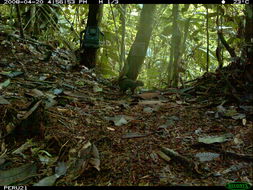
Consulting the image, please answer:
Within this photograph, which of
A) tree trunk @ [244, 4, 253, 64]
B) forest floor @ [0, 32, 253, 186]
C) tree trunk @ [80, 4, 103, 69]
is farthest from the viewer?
tree trunk @ [80, 4, 103, 69]

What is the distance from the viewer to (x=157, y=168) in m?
1.59

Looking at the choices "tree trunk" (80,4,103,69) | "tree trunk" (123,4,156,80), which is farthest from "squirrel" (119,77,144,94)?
"tree trunk" (80,4,103,69)

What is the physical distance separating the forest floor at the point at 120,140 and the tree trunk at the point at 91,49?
7.68ft

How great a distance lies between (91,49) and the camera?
5.37m

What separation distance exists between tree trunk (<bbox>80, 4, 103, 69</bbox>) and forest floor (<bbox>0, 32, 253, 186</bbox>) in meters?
2.34

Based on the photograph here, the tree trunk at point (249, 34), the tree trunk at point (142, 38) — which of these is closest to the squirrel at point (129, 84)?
the tree trunk at point (142, 38)

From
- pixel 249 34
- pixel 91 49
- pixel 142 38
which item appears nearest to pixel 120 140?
pixel 249 34

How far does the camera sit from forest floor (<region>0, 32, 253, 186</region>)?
60.6 inches

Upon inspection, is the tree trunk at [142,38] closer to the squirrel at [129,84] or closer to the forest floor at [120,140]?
the squirrel at [129,84]

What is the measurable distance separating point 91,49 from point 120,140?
3.67 meters

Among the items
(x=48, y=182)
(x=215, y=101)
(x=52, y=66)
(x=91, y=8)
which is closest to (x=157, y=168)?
(x=48, y=182)

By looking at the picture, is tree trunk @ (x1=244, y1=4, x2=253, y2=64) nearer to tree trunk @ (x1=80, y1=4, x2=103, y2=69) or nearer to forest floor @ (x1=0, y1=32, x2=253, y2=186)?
forest floor @ (x1=0, y1=32, x2=253, y2=186)

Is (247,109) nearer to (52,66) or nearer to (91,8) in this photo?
(52,66)

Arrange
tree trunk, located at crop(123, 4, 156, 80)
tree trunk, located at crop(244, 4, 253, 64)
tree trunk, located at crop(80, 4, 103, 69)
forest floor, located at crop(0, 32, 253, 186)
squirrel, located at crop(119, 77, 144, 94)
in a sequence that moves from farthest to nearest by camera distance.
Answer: tree trunk, located at crop(80, 4, 103, 69), tree trunk, located at crop(123, 4, 156, 80), squirrel, located at crop(119, 77, 144, 94), tree trunk, located at crop(244, 4, 253, 64), forest floor, located at crop(0, 32, 253, 186)
